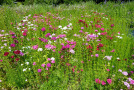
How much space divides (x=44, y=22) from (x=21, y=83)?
2.80 meters

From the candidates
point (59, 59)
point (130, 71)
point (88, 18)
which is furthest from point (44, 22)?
point (130, 71)

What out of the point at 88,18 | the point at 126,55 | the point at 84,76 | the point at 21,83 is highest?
the point at 88,18

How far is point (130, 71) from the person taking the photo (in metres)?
2.32

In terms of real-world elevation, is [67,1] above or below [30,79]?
above

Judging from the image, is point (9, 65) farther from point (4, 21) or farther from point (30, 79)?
point (4, 21)

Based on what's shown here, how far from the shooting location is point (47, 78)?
2361 millimetres

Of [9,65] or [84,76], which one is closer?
[84,76]

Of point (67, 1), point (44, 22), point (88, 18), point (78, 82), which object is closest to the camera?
point (78, 82)

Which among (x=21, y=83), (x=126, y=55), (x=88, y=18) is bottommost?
(x=21, y=83)

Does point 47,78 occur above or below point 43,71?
below

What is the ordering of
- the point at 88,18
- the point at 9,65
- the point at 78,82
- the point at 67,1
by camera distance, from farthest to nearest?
the point at 67,1
the point at 88,18
the point at 9,65
the point at 78,82

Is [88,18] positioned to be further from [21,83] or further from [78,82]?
[21,83]

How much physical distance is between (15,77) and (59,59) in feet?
3.38

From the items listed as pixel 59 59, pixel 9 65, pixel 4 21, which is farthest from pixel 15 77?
pixel 4 21
